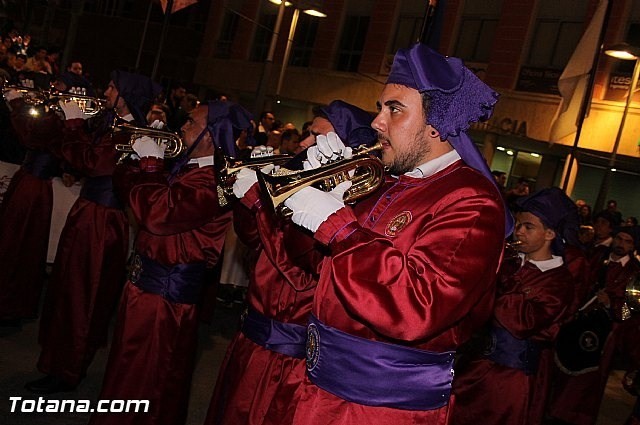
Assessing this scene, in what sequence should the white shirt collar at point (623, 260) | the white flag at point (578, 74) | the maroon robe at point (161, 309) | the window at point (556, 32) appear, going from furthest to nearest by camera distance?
the window at point (556, 32) → the white flag at point (578, 74) → the white shirt collar at point (623, 260) → the maroon robe at point (161, 309)

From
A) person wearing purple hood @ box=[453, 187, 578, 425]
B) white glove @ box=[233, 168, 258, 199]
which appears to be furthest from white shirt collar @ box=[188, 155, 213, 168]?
person wearing purple hood @ box=[453, 187, 578, 425]

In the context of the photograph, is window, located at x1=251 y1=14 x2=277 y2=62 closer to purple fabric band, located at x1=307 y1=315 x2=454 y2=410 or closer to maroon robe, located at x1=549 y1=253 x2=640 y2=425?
maroon robe, located at x1=549 y1=253 x2=640 y2=425

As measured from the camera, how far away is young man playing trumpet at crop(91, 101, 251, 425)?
433 centimetres

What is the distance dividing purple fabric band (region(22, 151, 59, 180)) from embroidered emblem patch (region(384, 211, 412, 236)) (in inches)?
173

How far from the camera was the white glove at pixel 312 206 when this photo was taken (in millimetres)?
2607

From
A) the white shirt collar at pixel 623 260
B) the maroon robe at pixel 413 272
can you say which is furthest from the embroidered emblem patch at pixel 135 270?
the white shirt collar at pixel 623 260

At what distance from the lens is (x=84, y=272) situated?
550 cm

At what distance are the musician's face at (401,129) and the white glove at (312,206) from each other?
0.29 metres

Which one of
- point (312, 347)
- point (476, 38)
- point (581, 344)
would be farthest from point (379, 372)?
point (476, 38)

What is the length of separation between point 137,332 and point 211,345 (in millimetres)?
3014

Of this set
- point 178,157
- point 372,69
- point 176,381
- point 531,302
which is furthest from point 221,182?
point 372,69

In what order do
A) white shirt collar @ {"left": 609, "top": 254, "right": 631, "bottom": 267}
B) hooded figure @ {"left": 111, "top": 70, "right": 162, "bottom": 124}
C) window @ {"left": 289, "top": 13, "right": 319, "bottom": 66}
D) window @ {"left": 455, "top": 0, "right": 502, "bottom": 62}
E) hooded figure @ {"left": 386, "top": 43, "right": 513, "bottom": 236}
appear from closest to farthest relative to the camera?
1. hooded figure @ {"left": 386, "top": 43, "right": 513, "bottom": 236}
2. hooded figure @ {"left": 111, "top": 70, "right": 162, "bottom": 124}
3. white shirt collar @ {"left": 609, "top": 254, "right": 631, "bottom": 267}
4. window @ {"left": 455, "top": 0, "right": 502, "bottom": 62}
5. window @ {"left": 289, "top": 13, "right": 319, "bottom": 66}

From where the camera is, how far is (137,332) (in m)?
4.41

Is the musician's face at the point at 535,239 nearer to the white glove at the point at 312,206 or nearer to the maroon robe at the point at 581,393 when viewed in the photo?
the maroon robe at the point at 581,393
